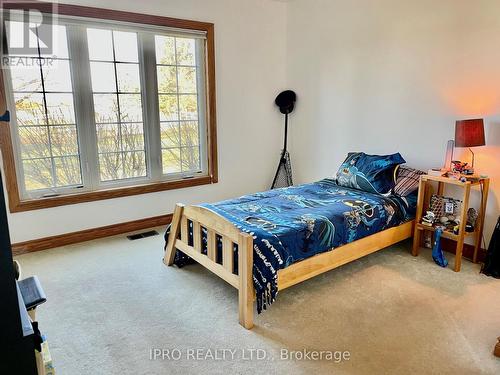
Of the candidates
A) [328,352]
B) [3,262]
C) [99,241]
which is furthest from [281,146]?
[3,262]

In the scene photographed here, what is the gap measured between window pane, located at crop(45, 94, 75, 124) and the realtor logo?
376mm

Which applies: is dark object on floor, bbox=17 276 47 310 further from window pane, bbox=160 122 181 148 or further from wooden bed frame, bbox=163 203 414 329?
window pane, bbox=160 122 181 148

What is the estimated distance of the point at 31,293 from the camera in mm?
1522

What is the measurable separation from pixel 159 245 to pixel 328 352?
2031 mm

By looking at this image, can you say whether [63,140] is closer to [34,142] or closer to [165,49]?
[34,142]

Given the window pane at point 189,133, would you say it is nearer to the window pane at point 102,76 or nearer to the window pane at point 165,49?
the window pane at point 165,49

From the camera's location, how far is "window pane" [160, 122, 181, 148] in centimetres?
401

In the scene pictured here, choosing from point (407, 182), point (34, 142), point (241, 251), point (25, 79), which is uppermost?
point (25, 79)

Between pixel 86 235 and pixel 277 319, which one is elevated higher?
pixel 86 235

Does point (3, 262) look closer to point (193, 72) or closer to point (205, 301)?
point (205, 301)

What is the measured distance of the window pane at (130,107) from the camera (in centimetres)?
371

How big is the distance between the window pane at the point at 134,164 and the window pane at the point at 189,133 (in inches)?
20.0

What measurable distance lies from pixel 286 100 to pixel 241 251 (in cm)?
293

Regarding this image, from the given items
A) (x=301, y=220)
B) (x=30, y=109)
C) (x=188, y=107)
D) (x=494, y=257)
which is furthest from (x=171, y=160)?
(x=494, y=257)
